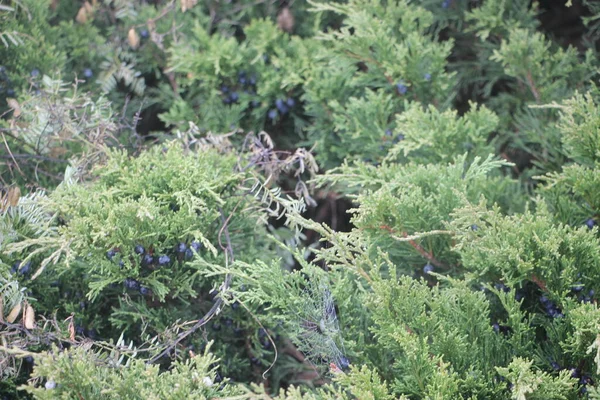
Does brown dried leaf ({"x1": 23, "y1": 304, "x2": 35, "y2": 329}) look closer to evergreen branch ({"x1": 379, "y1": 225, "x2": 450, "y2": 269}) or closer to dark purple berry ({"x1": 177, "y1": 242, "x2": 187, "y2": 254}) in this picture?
dark purple berry ({"x1": 177, "y1": 242, "x2": 187, "y2": 254})

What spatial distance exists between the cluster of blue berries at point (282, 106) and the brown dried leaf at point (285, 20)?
0.39 metres

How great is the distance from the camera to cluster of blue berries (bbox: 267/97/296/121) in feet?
7.94

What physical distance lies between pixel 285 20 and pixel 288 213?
121 centimetres

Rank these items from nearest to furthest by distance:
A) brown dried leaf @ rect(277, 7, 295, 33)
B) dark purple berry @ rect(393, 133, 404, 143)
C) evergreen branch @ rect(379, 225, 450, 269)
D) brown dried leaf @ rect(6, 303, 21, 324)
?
brown dried leaf @ rect(6, 303, 21, 324) → evergreen branch @ rect(379, 225, 450, 269) → dark purple berry @ rect(393, 133, 404, 143) → brown dried leaf @ rect(277, 7, 295, 33)

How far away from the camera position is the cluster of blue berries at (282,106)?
242 centimetres

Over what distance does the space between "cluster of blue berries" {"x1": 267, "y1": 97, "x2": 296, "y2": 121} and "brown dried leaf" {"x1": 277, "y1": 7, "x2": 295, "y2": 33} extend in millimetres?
388

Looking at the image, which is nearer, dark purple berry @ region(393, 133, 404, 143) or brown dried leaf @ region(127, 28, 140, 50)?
dark purple berry @ region(393, 133, 404, 143)

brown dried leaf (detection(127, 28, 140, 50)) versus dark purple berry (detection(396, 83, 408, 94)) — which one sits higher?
dark purple berry (detection(396, 83, 408, 94))

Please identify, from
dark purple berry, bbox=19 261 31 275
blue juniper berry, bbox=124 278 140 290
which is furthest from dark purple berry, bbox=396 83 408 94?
dark purple berry, bbox=19 261 31 275

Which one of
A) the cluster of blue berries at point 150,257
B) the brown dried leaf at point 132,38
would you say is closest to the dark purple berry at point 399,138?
the cluster of blue berries at point 150,257

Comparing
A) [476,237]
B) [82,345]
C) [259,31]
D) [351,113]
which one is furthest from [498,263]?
[259,31]

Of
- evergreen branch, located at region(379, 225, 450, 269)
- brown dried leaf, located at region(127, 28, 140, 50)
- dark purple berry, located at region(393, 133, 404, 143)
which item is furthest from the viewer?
brown dried leaf, located at region(127, 28, 140, 50)

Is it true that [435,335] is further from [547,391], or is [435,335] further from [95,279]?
[95,279]

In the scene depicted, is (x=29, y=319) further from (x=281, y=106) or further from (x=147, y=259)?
(x=281, y=106)
